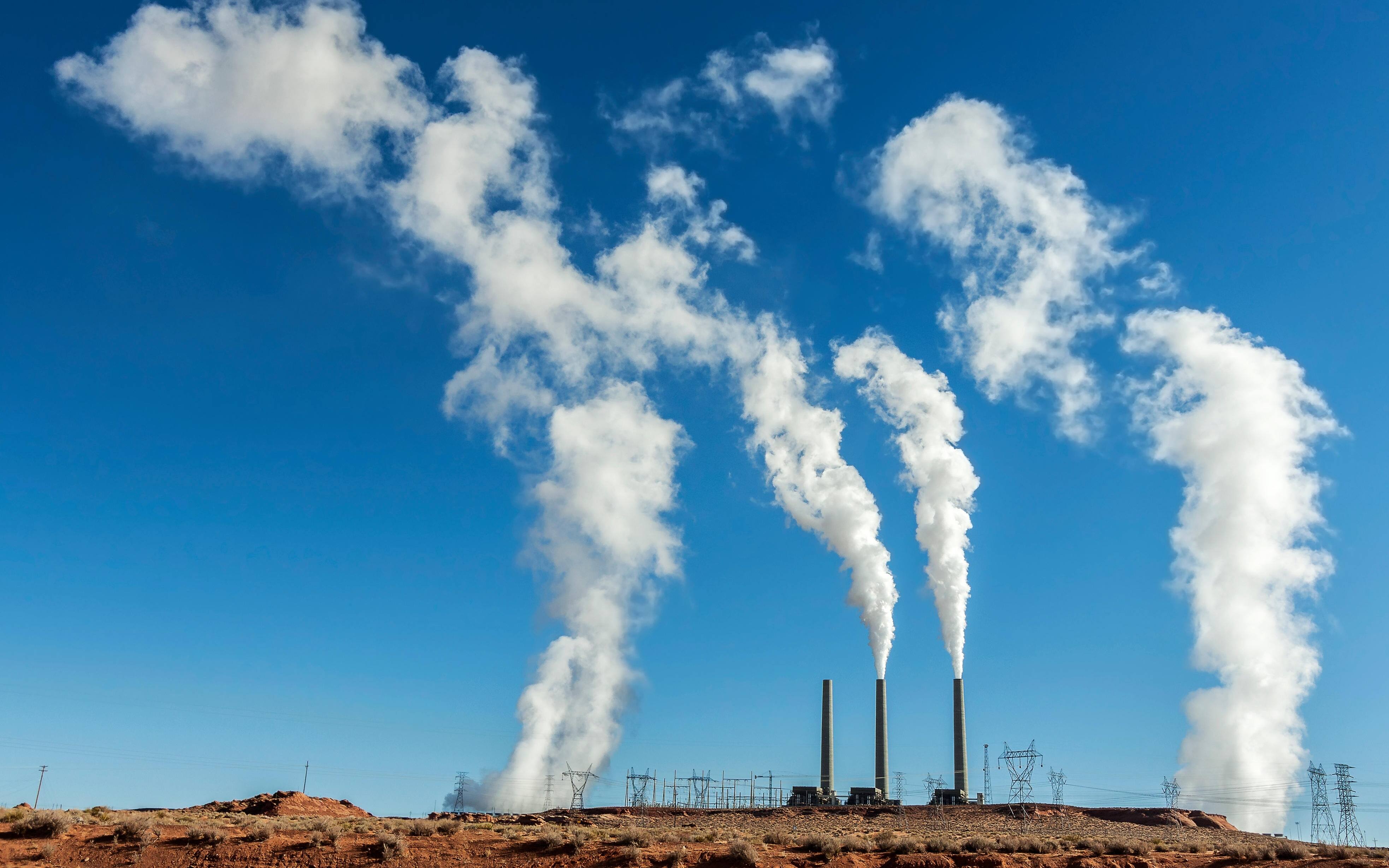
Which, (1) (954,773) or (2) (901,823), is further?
(1) (954,773)

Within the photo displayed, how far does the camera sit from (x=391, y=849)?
1079 inches

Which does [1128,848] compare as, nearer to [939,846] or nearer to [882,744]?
[939,846]

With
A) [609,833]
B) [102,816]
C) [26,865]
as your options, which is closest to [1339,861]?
[609,833]

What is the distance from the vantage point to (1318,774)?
74250 millimetres

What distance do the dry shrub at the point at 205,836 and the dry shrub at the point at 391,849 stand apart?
16.5 feet

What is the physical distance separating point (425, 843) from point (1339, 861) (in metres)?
24.4

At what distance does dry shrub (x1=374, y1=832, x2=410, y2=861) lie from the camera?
27.2 meters

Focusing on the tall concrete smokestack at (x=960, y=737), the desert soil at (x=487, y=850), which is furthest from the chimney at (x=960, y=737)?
the desert soil at (x=487, y=850)

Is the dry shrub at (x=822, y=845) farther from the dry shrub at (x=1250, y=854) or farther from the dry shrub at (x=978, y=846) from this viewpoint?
the dry shrub at (x=1250, y=854)

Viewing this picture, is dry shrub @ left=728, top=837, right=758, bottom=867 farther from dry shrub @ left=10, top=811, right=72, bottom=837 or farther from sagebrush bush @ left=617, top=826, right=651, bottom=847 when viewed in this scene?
dry shrub @ left=10, top=811, right=72, bottom=837

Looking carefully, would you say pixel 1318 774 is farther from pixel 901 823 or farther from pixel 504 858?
pixel 504 858

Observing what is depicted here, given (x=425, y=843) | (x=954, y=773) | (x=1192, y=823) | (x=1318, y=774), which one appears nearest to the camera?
(x=425, y=843)

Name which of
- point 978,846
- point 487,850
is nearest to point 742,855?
point 487,850

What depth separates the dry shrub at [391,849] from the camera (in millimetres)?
27188
